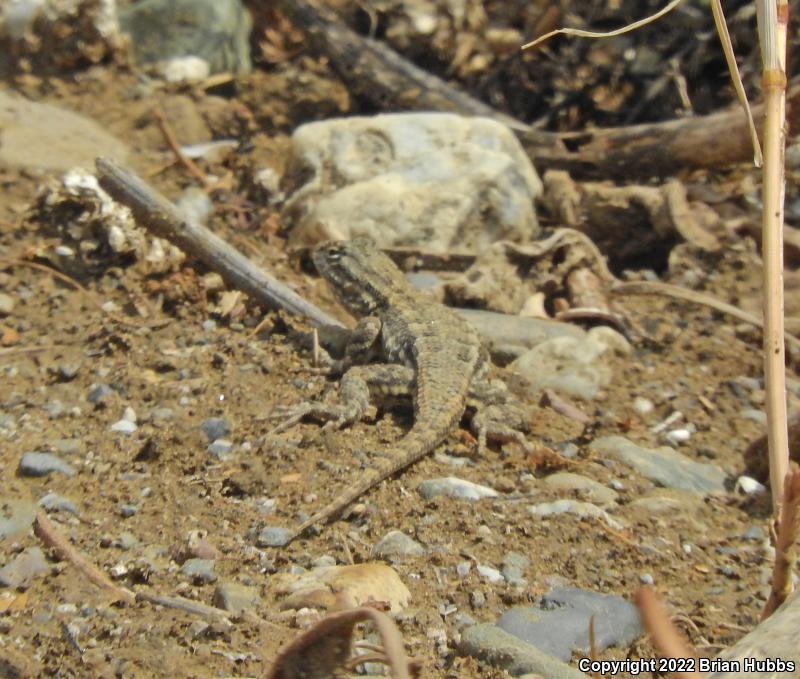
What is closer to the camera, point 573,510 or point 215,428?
point 573,510

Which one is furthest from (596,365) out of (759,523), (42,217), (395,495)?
(42,217)

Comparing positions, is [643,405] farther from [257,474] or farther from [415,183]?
[257,474]

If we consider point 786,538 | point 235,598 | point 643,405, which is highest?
point 786,538

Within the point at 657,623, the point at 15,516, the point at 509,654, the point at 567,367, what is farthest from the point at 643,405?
the point at 657,623

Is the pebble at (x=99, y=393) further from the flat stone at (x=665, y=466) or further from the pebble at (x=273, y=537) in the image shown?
the flat stone at (x=665, y=466)

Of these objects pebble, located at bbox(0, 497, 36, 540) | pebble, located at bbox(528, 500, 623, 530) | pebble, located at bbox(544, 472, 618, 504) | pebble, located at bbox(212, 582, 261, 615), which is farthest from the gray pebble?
pebble, located at bbox(544, 472, 618, 504)

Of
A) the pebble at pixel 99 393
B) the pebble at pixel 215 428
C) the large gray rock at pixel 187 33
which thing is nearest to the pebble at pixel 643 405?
the pebble at pixel 215 428

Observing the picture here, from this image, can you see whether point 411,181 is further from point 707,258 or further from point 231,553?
point 231,553
